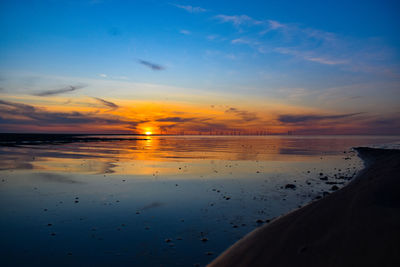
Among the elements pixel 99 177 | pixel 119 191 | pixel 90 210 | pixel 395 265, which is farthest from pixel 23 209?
pixel 395 265

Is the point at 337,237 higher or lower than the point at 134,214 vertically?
higher

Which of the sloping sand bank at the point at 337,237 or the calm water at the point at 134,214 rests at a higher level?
the sloping sand bank at the point at 337,237

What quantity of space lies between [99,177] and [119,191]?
251 inches

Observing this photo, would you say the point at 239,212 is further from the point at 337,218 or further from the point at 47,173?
the point at 47,173

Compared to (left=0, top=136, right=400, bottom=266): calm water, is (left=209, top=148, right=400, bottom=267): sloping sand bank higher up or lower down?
higher up

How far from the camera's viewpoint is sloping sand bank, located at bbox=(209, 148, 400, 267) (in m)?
4.98

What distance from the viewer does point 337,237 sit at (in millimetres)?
6078

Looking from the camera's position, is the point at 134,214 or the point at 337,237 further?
the point at 134,214

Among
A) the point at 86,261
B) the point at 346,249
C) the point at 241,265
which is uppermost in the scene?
the point at 346,249

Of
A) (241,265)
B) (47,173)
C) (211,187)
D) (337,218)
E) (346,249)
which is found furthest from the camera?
(47,173)

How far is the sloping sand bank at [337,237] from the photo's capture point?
4.98 meters

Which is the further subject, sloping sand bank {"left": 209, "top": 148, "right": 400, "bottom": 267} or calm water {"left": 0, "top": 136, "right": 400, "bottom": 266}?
calm water {"left": 0, "top": 136, "right": 400, "bottom": 266}

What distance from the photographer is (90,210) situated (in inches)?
519

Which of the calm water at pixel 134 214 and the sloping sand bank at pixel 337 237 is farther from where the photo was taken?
the calm water at pixel 134 214
